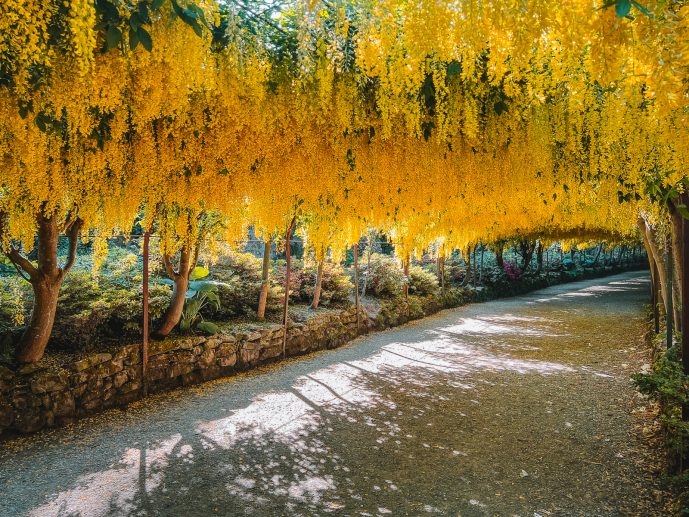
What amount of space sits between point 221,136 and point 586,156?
3.07 m

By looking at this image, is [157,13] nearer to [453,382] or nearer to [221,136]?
[221,136]

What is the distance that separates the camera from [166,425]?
13.1 ft

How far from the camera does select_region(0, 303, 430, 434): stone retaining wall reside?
12.4 feet

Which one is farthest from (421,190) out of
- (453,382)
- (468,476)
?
(468,476)

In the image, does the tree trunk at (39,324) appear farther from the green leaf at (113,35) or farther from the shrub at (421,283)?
the shrub at (421,283)

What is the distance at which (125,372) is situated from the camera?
4.60 m

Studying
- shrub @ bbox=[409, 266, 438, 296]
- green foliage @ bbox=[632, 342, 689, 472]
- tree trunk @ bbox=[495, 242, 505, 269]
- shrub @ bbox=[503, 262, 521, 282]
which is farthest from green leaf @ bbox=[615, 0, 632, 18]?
shrub @ bbox=[503, 262, 521, 282]

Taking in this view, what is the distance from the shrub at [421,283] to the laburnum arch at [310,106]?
666 centimetres

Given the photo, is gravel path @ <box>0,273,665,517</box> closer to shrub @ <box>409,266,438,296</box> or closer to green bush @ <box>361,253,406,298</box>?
green bush @ <box>361,253,406,298</box>

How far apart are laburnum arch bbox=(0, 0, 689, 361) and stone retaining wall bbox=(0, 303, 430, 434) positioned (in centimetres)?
36

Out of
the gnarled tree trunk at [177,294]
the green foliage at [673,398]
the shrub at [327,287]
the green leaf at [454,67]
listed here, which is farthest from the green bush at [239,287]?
the green foliage at [673,398]

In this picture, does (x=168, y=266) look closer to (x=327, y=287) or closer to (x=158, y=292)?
(x=158, y=292)

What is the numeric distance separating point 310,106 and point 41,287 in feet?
10.1

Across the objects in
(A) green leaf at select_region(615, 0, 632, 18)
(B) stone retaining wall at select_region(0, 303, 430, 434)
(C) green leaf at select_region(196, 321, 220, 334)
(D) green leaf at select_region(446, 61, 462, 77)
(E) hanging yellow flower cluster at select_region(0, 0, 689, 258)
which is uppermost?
(D) green leaf at select_region(446, 61, 462, 77)
